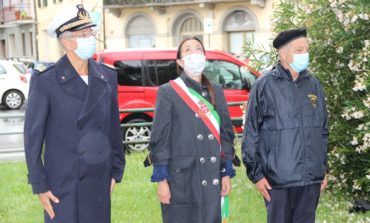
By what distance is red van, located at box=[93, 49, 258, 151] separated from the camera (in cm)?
1179

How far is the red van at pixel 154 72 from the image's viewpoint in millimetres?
11789

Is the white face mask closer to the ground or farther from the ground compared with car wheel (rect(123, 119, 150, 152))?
farther from the ground

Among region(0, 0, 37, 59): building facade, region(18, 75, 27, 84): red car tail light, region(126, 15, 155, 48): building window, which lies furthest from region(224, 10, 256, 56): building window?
region(0, 0, 37, 59): building facade

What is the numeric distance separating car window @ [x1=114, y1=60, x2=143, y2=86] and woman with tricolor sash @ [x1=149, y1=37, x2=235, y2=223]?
7635 mm

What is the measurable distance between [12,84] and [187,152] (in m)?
17.8

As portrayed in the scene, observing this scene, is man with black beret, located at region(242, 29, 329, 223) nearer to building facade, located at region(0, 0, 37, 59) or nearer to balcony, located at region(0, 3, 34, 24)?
building facade, located at region(0, 0, 37, 59)

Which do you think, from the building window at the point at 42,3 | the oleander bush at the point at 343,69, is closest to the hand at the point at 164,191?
the oleander bush at the point at 343,69

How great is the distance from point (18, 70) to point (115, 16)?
14.7 meters

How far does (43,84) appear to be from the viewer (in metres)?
3.67

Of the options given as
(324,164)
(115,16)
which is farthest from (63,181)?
(115,16)

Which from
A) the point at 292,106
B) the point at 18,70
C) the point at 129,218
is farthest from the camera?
the point at 18,70

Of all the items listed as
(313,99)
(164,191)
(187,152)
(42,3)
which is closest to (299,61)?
(313,99)

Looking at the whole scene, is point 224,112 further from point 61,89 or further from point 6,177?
point 6,177

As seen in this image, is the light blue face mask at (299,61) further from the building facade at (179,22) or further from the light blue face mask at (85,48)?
the building facade at (179,22)
